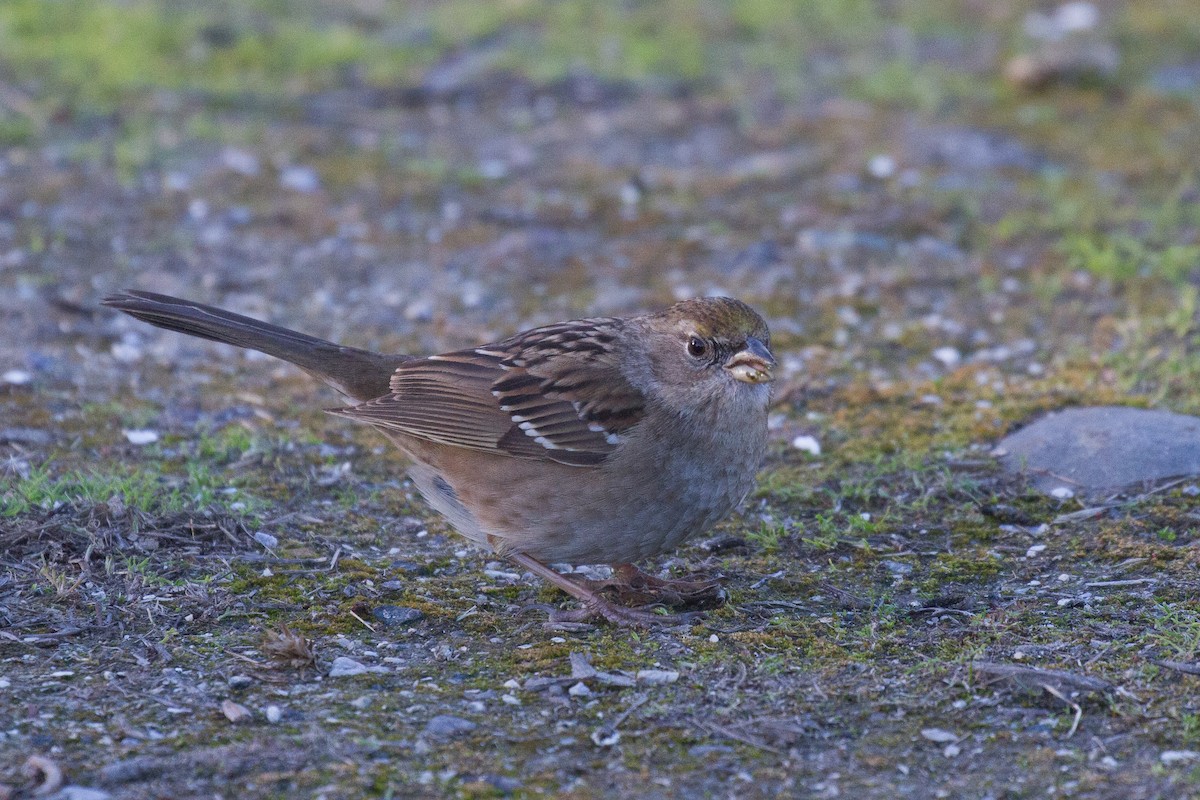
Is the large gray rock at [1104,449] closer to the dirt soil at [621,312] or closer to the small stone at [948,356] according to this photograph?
the dirt soil at [621,312]

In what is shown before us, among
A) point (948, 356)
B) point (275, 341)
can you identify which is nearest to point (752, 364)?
point (275, 341)

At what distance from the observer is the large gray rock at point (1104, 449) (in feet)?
15.3

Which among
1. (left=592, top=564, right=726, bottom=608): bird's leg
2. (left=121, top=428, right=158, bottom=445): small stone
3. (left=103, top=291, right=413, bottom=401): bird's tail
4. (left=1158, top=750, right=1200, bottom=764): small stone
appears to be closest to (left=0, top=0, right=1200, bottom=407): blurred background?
(left=121, top=428, right=158, bottom=445): small stone

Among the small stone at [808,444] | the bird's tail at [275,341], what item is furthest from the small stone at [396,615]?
the small stone at [808,444]

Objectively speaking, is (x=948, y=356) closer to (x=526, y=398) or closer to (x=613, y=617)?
(x=526, y=398)

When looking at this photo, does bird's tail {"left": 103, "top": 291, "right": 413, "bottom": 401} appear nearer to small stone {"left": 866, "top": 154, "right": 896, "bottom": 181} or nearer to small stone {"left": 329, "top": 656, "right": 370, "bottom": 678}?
small stone {"left": 329, "top": 656, "right": 370, "bottom": 678}

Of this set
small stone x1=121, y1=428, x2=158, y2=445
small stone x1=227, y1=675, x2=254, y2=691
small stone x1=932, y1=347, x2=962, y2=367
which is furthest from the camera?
small stone x1=932, y1=347, x2=962, y2=367

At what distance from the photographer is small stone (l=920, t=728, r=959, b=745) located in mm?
3277

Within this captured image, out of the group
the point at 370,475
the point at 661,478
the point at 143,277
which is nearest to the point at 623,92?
the point at 143,277

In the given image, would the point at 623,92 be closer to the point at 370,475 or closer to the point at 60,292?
the point at 60,292

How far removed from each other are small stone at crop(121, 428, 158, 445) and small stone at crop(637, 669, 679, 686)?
2.38 metres

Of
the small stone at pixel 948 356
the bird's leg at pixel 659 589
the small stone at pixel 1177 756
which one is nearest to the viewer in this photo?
the small stone at pixel 1177 756

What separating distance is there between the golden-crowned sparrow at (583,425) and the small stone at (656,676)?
355 millimetres

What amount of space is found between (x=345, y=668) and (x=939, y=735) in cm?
151
